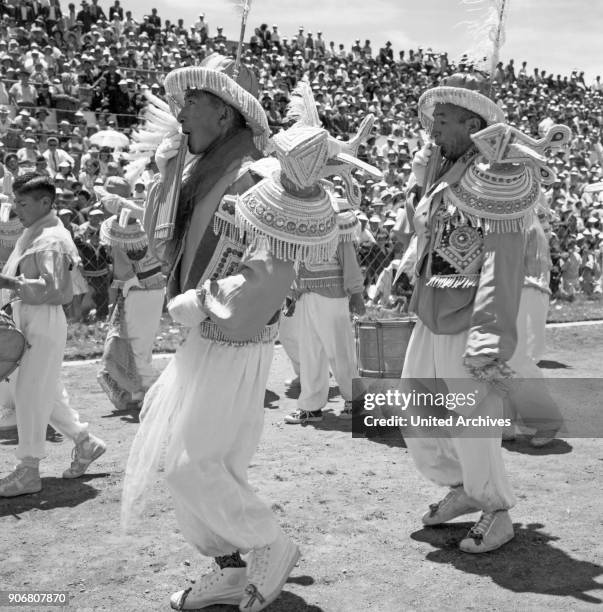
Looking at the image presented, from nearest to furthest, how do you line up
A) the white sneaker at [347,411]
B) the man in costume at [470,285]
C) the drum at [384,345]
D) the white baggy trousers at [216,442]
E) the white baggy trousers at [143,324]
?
1. the white baggy trousers at [216,442]
2. the man in costume at [470,285]
3. the drum at [384,345]
4. the white sneaker at [347,411]
5. the white baggy trousers at [143,324]

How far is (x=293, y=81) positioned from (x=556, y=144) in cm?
2273

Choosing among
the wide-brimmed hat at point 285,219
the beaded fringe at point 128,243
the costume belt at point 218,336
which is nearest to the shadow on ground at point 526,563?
the costume belt at point 218,336

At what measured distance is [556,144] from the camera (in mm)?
4328

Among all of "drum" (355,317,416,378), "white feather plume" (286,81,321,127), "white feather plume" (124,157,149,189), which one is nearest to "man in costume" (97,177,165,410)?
"drum" (355,317,416,378)

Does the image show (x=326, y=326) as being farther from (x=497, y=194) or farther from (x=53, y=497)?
(x=497, y=194)

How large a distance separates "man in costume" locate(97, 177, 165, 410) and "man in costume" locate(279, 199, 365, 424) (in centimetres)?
148

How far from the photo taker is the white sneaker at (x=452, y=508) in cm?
451

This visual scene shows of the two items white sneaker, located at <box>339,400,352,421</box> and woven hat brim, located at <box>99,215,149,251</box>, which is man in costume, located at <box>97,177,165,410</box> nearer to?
woven hat brim, located at <box>99,215,149,251</box>

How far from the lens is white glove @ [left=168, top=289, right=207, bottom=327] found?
10.9 feet

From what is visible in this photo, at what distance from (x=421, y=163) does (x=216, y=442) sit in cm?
231

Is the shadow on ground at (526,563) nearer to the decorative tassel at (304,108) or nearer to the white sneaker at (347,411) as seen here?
the decorative tassel at (304,108)

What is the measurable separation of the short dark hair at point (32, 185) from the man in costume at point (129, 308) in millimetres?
2386

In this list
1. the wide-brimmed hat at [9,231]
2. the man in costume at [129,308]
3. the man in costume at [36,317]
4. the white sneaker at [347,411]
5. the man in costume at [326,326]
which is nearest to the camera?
the man in costume at [36,317]

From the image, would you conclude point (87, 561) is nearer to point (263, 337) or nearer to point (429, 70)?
point (263, 337)
